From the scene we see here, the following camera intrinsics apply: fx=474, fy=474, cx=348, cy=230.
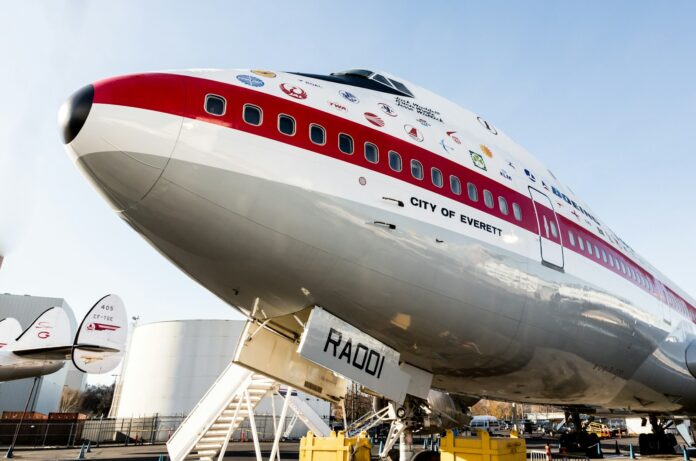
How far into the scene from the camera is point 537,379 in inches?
329

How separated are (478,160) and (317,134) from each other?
3092mm

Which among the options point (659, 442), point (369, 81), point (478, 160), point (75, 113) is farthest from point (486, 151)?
point (659, 442)

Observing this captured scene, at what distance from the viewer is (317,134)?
5566mm

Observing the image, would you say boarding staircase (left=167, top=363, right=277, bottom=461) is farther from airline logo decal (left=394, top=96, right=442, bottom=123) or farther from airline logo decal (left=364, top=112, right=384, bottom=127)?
airline logo decal (left=394, top=96, right=442, bottom=123)

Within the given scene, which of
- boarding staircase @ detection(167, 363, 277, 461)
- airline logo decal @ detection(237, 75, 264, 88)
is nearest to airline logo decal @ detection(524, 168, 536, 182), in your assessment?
airline logo decal @ detection(237, 75, 264, 88)

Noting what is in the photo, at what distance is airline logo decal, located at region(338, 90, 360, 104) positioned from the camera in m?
6.45

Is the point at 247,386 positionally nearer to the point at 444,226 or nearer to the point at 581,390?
the point at 444,226

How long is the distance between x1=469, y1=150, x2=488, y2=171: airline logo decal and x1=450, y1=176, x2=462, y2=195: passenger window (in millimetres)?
796

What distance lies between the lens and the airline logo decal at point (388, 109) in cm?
669

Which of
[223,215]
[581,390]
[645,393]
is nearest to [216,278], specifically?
[223,215]

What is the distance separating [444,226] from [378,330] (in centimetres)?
160

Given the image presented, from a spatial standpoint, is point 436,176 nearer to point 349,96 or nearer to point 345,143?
point 345,143

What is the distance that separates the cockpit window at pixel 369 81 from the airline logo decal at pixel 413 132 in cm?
102

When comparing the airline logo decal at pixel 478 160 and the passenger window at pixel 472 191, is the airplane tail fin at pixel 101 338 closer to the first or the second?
the airline logo decal at pixel 478 160
